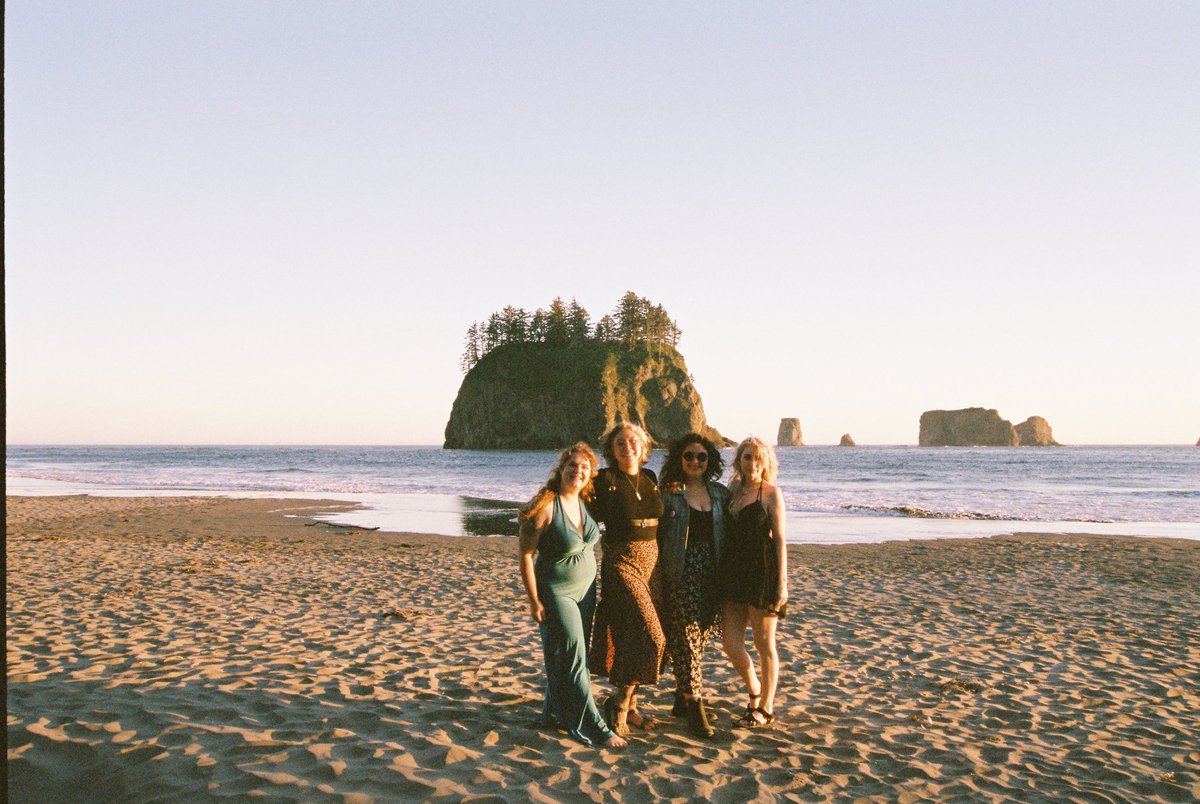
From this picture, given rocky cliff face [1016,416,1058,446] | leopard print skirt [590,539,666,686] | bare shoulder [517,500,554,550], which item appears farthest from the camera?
rocky cliff face [1016,416,1058,446]

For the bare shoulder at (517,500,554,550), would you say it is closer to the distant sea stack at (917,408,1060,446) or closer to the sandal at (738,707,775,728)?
the sandal at (738,707,775,728)

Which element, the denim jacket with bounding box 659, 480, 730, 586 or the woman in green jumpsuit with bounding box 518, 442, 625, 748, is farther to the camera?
the denim jacket with bounding box 659, 480, 730, 586

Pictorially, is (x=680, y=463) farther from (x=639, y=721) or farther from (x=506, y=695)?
(x=506, y=695)

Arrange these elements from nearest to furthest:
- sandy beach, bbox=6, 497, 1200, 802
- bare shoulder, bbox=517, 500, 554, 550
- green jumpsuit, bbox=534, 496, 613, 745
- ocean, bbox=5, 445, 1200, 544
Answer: sandy beach, bbox=6, 497, 1200, 802 < bare shoulder, bbox=517, 500, 554, 550 < green jumpsuit, bbox=534, 496, 613, 745 < ocean, bbox=5, 445, 1200, 544

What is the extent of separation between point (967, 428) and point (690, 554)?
19247 cm

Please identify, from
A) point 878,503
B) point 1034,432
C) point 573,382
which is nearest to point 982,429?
point 1034,432

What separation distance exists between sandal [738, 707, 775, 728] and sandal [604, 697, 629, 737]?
83 cm

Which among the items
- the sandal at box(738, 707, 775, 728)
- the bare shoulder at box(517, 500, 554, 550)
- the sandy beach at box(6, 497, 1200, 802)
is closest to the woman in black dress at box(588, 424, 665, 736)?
the bare shoulder at box(517, 500, 554, 550)

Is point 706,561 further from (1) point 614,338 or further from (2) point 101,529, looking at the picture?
(1) point 614,338

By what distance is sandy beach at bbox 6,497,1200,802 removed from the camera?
4.81 metres

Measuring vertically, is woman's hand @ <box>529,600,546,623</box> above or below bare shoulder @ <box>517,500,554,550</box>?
below

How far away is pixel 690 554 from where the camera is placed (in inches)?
220

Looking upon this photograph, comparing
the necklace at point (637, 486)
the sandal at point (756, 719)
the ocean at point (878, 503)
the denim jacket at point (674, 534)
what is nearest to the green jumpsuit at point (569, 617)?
the necklace at point (637, 486)

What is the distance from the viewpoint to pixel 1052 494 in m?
39.6
